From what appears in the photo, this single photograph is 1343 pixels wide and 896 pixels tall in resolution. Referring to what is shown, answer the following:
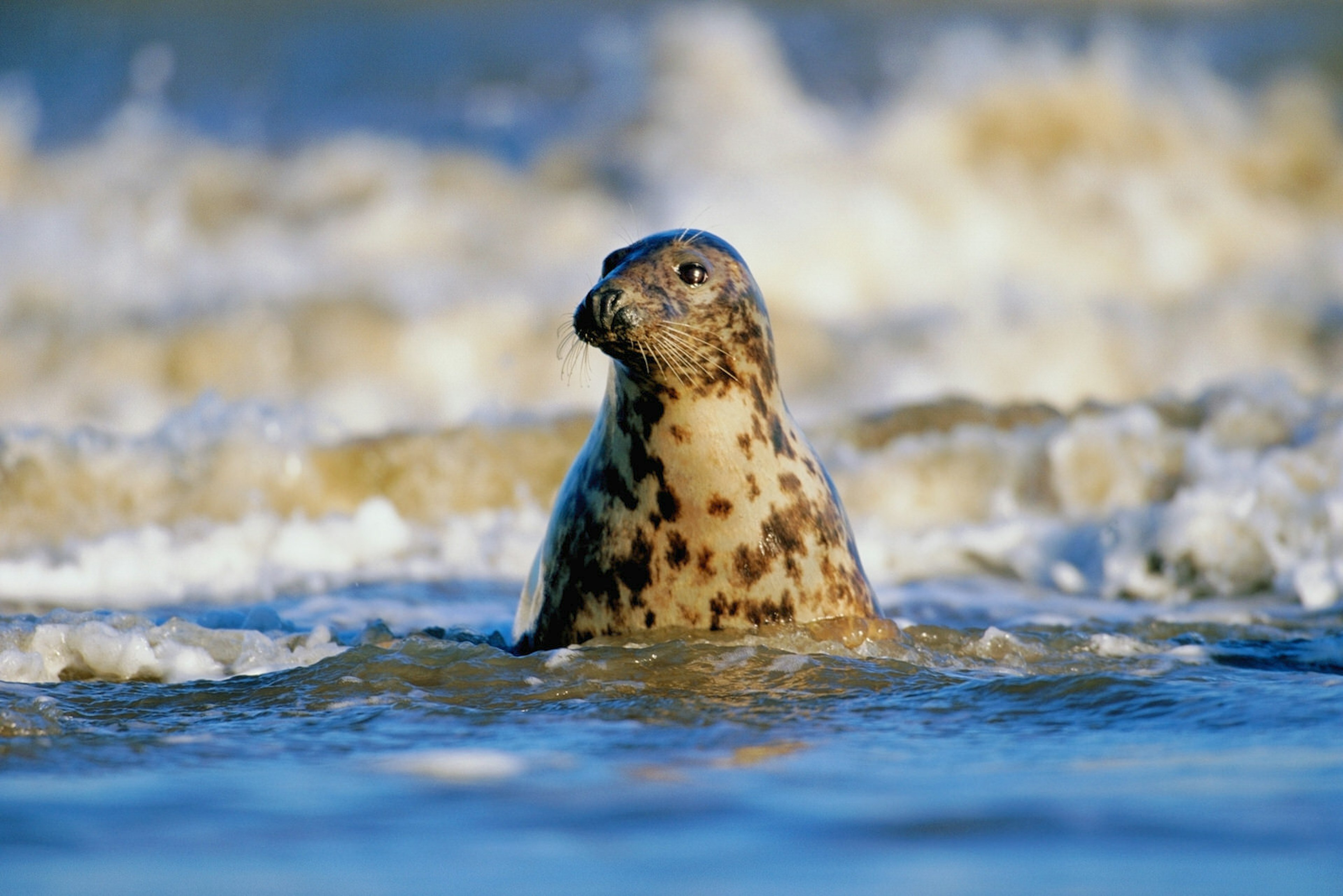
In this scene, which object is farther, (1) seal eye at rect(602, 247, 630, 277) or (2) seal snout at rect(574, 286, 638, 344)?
(1) seal eye at rect(602, 247, 630, 277)

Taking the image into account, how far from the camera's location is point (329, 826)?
2381 millimetres

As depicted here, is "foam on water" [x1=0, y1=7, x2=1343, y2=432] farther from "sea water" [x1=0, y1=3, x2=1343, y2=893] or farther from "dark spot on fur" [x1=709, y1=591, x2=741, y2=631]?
"dark spot on fur" [x1=709, y1=591, x2=741, y2=631]

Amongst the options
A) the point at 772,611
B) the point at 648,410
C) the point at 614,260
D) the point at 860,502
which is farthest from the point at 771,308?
the point at 772,611

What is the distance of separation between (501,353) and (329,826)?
10467 millimetres

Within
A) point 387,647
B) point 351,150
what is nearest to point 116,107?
point 351,150

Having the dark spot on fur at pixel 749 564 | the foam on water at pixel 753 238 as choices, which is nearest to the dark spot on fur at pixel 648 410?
the dark spot on fur at pixel 749 564

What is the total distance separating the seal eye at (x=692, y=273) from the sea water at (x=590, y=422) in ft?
3.00

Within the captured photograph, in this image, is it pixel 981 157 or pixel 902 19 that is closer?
pixel 981 157

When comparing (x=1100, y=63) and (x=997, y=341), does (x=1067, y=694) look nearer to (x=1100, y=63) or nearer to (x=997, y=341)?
(x=997, y=341)

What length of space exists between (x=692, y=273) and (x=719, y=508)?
619 mm

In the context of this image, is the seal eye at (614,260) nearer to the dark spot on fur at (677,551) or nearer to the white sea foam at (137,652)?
the dark spot on fur at (677,551)

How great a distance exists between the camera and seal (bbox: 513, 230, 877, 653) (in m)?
4.03

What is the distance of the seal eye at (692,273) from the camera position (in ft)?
13.8

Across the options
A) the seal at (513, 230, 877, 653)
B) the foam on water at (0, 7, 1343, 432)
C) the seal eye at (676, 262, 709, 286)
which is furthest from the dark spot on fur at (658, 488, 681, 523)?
the foam on water at (0, 7, 1343, 432)
